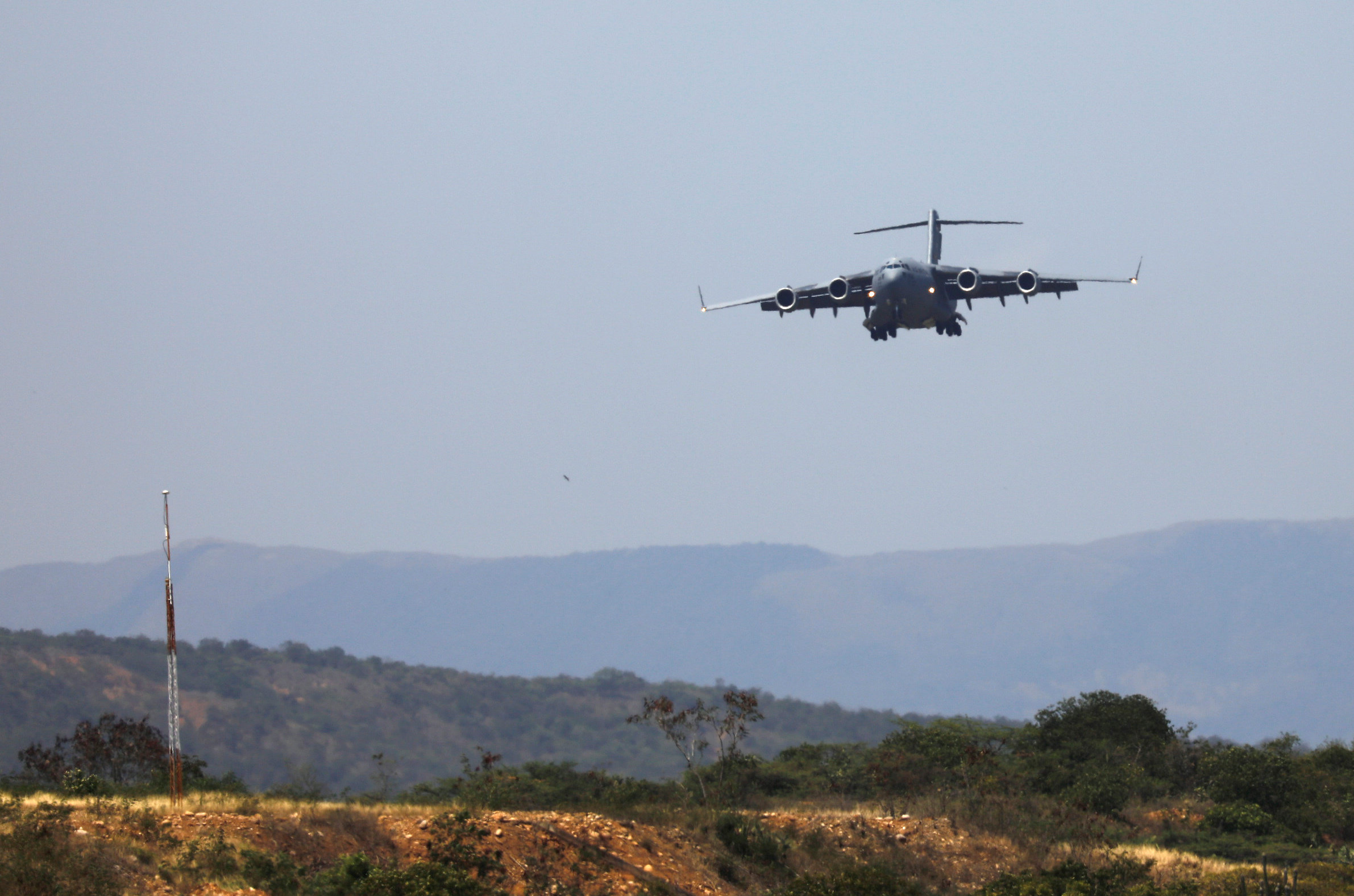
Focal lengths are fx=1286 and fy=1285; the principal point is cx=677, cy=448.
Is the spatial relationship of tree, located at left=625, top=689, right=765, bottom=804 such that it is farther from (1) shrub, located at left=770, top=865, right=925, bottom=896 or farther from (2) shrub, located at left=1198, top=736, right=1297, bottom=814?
(2) shrub, located at left=1198, top=736, right=1297, bottom=814

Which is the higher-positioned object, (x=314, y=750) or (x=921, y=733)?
(x=921, y=733)

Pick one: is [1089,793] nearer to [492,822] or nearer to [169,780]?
[492,822]

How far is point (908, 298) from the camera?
45906 millimetres

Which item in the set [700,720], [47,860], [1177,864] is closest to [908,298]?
[700,720]

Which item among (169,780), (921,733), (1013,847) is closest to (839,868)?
(1013,847)

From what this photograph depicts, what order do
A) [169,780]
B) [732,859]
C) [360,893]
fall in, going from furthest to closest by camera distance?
[169,780] → [732,859] → [360,893]

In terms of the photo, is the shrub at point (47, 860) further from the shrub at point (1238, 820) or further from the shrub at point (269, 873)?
the shrub at point (1238, 820)

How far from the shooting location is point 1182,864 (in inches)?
1081

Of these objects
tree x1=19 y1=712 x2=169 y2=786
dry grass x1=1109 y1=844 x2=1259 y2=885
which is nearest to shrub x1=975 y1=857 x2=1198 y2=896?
dry grass x1=1109 y1=844 x2=1259 y2=885

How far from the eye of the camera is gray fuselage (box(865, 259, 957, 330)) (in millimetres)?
45219

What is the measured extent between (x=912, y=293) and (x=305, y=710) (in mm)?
137241

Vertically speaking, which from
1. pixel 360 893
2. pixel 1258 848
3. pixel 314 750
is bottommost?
pixel 314 750

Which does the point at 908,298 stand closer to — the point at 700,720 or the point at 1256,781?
the point at 700,720

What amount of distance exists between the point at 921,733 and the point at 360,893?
26.3 metres
